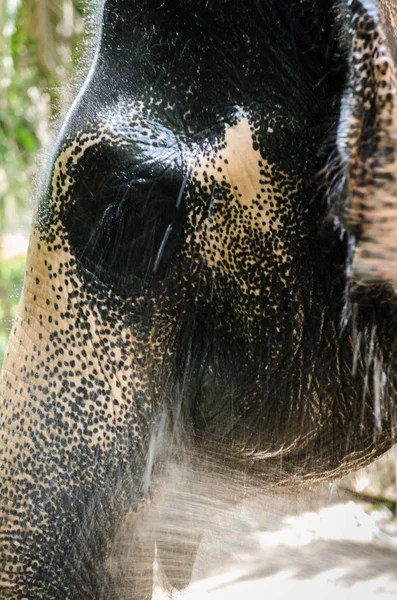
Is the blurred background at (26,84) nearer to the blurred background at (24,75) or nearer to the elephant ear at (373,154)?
the blurred background at (24,75)

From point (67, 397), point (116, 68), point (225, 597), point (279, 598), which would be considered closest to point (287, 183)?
point (116, 68)

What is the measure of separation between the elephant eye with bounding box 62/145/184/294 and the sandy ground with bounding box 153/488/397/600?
502 millimetres

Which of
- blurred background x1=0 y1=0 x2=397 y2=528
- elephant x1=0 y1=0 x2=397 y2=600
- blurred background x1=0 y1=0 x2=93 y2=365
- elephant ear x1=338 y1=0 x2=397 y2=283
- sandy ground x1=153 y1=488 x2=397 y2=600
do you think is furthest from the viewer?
blurred background x1=0 y1=0 x2=93 y2=365

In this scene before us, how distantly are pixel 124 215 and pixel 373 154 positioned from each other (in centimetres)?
38

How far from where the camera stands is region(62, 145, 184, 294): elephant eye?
107cm

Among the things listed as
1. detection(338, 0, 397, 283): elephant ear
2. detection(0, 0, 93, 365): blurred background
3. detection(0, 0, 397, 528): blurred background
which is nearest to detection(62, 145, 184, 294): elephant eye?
detection(338, 0, 397, 283): elephant ear

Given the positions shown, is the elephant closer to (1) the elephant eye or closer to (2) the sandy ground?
(1) the elephant eye

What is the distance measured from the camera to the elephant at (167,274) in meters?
1.04

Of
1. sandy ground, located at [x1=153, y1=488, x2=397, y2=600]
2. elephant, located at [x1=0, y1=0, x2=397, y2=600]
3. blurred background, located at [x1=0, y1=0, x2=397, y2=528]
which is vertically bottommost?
sandy ground, located at [x1=153, y1=488, x2=397, y2=600]

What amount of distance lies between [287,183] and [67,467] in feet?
1.59

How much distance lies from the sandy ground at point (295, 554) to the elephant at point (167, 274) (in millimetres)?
339

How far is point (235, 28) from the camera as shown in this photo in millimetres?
1109

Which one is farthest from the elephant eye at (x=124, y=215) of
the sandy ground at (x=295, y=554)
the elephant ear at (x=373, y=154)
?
the sandy ground at (x=295, y=554)

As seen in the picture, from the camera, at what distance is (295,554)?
2.70 metres
